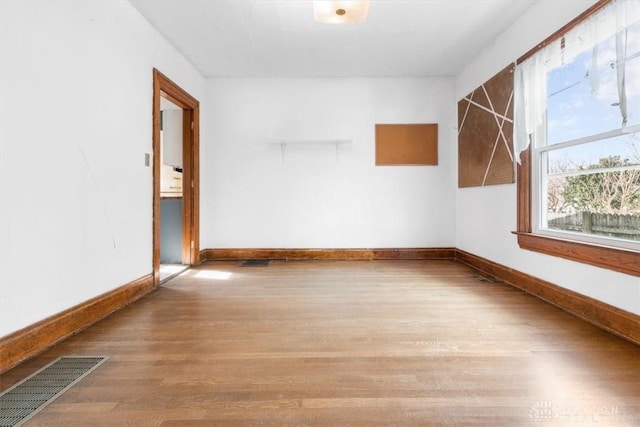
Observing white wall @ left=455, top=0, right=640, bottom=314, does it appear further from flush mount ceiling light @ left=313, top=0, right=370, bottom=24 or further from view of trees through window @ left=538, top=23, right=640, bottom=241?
flush mount ceiling light @ left=313, top=0, right=370, bottom=24

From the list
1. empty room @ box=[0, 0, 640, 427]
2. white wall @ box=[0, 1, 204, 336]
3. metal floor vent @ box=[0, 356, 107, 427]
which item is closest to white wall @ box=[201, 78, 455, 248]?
empty room @ box=[0, 0, 640, 427]

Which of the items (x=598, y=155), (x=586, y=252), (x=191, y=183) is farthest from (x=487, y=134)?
(x=191, y=183)

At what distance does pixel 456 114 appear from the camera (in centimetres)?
513

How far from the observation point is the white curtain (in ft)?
7.30

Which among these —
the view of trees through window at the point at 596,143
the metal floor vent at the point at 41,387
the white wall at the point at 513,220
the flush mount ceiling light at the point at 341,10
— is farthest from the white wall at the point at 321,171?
the metal floor vent at the point at 41,387

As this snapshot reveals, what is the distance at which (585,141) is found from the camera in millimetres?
2684

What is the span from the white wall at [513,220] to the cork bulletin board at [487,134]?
136 mm

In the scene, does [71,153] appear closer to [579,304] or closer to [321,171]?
[321,171]

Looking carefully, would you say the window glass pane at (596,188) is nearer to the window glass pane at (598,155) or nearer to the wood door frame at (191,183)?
the window glass pane at (598,155)

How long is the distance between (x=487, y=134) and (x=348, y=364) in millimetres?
3495

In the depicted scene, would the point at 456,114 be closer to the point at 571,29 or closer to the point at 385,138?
the point at 385,138

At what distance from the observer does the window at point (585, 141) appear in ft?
7.36

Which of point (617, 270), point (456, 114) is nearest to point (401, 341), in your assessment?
point (617, 270)

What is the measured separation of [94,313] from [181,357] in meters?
1.11
